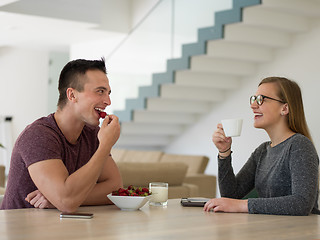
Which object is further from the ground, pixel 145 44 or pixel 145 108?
pixel 145 44

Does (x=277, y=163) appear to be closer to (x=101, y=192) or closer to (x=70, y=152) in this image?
(x=101, y=192)

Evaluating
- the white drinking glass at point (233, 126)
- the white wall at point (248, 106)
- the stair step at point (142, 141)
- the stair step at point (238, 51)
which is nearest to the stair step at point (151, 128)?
the white wall at point (248, 106)

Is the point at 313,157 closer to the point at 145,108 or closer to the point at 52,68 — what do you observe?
the point at 145,108

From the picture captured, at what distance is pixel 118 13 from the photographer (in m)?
8.66

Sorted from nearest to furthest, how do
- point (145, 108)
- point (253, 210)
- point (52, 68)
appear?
point (253, 210) < point (145, 108) < point (52, 68)

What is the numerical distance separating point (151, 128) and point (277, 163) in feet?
19.5

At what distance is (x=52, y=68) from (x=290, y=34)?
6.11 meters

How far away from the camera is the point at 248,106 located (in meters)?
6.80

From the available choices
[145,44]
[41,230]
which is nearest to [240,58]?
[145,44]

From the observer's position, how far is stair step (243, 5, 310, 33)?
570 centimetres

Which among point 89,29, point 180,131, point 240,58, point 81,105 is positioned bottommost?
point 180,131

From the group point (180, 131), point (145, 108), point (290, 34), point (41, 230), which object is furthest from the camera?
point (180, 131)

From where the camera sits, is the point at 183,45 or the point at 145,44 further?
the point at 145,44

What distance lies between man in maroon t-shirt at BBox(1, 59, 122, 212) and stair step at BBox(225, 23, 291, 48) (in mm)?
4001
